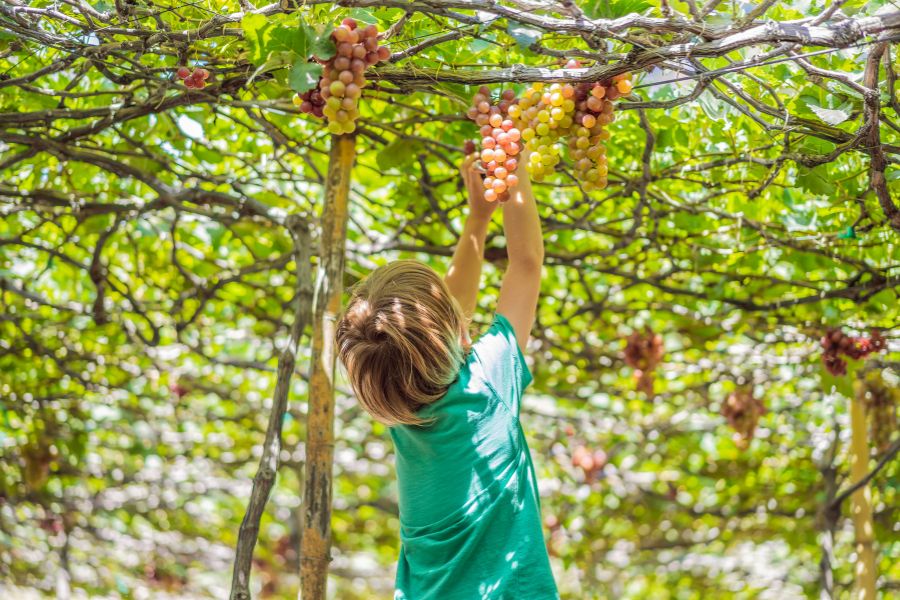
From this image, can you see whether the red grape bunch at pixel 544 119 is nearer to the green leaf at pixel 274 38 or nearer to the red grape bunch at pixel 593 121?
the red grape bunch at pixel 593 121

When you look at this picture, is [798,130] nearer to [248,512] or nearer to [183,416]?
[248,512]

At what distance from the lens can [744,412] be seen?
4.01 metres

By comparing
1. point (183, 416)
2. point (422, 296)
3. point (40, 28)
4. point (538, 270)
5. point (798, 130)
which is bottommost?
point (422, 296)

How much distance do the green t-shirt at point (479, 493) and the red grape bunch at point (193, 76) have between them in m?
0.72

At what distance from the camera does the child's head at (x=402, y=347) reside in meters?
1.59

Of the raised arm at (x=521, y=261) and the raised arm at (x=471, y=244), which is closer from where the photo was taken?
the raised arm at (x=521, y=261)

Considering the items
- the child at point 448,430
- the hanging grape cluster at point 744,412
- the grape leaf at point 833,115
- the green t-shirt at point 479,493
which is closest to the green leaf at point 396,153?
the child at point 448,430

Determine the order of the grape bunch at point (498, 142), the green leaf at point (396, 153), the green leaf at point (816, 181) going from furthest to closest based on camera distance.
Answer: the green leaf at point (396, 153) < the green leaf at point (816, 181) < the grape bunch at point (498, 142)

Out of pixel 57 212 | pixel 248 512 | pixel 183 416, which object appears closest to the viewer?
pixel 248 512

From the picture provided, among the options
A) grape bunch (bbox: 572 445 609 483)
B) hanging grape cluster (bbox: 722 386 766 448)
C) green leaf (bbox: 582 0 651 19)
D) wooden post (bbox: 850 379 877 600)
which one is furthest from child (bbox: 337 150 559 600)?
grape bunch (bbox: 572 445 609 483)

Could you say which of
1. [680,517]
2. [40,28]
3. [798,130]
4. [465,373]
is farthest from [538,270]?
[680,517]

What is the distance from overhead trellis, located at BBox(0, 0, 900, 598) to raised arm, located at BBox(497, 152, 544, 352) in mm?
228

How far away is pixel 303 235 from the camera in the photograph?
252 cm

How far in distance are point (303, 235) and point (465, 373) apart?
39.7 inches
